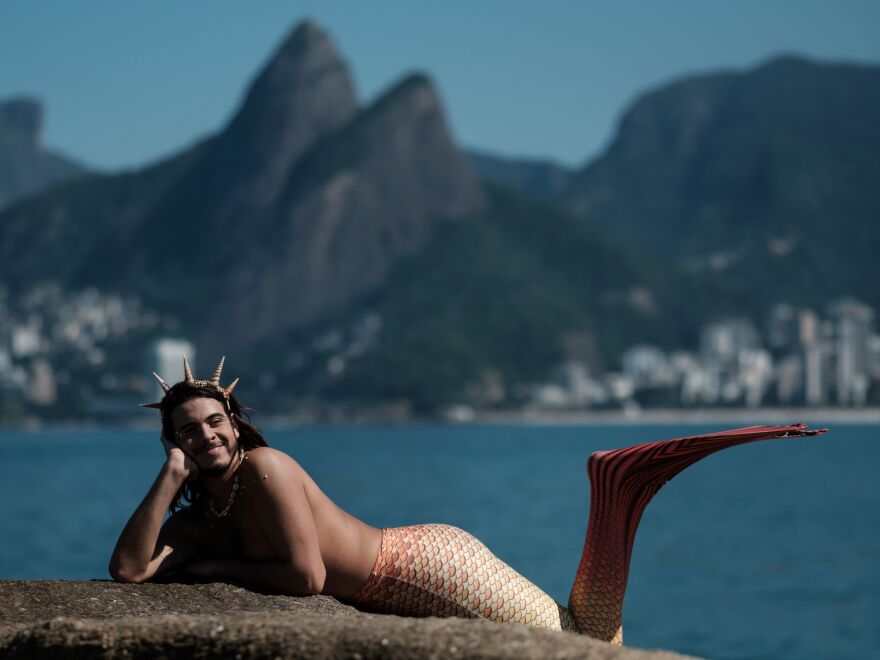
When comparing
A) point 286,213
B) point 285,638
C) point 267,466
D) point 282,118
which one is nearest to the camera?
point 285,638

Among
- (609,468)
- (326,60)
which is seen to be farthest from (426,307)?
(609,468)

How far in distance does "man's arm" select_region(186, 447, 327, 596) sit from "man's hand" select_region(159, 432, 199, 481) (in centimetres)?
15

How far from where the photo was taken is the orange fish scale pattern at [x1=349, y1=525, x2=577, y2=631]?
167 inches

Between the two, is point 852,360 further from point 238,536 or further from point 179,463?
point 179,463

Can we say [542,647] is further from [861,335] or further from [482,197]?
[482,197]

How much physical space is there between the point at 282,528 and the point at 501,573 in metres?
0.69

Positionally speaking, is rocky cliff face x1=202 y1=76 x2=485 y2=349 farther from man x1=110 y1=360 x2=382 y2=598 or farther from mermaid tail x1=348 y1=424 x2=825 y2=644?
man x1=110 y1=360 x2=382 y2=598

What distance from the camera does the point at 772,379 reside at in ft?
468

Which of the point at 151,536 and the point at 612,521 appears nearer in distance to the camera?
the point at 151,536

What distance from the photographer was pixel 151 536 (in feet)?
13.2

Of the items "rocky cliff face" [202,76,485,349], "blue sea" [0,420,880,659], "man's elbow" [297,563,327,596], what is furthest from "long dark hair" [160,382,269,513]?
"rocky cliff face" [202,76,485,349]

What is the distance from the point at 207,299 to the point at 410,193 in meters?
23.6

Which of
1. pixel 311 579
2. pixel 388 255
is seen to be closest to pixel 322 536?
pixel 311 579

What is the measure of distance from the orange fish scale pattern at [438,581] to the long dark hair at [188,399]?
0.47 meters
